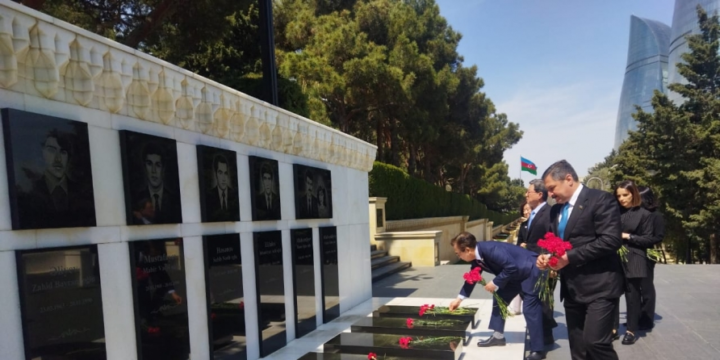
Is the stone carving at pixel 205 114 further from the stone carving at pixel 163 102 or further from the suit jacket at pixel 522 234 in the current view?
the suit jacket at pixel 522 234

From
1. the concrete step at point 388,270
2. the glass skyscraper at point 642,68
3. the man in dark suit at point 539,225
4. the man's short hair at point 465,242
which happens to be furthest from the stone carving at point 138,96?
the glass skyscraper at point 642,68

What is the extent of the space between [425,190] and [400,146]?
23.4 ft

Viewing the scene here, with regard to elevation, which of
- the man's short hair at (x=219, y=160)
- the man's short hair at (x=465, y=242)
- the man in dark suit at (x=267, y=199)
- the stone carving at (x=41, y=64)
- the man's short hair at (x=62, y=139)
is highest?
the stone carving at (x=41, y=64)

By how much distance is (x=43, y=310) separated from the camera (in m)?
2.51

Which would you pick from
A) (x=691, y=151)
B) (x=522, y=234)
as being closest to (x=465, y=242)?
(x=522, y=234)

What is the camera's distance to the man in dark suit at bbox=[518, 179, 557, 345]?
504 centimetres

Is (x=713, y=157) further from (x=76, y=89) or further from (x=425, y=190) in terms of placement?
(x=76, y=89)

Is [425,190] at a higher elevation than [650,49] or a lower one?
lower

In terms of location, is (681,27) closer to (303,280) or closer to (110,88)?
(303,280)

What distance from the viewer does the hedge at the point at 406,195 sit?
15.5 m

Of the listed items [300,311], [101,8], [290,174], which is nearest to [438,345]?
[300,311]

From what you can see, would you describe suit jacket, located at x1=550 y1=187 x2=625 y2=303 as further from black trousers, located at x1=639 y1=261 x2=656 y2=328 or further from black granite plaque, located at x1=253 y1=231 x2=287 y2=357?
black granite plaque, located at x1=253 y1=231 x2=287 y2=357

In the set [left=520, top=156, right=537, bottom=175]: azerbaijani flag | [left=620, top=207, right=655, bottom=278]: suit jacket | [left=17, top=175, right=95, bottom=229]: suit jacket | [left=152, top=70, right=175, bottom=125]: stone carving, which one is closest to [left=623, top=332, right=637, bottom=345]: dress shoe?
[left=620, top=207, right=655, bottom=278]: suit jacket

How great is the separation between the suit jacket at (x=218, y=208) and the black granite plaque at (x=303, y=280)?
109 cm
